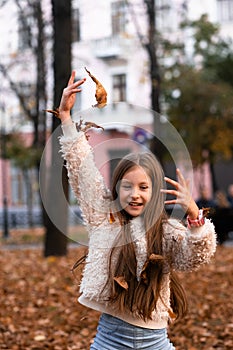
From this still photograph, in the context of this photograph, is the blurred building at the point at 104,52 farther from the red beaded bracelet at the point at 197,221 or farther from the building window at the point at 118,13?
the red beaded bracelet at the point at 197,221

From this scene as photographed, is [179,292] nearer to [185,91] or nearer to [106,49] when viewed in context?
[185,91]

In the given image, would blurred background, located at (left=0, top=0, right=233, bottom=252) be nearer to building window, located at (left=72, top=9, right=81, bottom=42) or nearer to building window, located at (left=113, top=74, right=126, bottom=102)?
building window, located at (left=72, top=9, right=81, bottom=42)

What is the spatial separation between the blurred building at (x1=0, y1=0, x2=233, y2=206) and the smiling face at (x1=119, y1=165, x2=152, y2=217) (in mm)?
321

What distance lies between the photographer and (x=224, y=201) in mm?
18547

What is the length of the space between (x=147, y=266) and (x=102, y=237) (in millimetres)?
279

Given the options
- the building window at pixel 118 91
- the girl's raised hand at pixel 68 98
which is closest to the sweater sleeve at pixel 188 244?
the girl's raised hand at pixel 68 98

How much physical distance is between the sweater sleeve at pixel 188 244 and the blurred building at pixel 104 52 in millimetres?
583

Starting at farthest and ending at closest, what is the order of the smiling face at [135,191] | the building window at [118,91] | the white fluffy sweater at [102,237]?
the building window at [118,91] < the smiling face at [135,191] < the white fluffy sweater at [102,237]

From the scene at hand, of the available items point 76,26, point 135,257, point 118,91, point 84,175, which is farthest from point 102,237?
point 76,26

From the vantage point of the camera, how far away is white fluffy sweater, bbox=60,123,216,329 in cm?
365

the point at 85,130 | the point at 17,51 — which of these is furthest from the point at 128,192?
the point at 17,51

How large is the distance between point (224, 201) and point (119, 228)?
1493 cm

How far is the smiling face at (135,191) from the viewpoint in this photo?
3.77 meters

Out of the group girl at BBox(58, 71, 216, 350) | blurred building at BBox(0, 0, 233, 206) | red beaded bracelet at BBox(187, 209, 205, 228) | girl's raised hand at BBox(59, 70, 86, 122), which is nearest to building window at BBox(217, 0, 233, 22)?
blurred building at BBox(0, 0, 233, 206)
